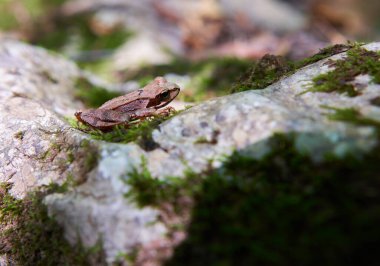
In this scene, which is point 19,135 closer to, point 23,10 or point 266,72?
point 266,72

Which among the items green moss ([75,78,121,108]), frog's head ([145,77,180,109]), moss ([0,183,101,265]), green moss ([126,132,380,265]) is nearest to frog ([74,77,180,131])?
frog's head ([145,77,180,109])

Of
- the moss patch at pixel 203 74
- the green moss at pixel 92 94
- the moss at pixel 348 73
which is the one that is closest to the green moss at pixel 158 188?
the moss at pixel 348 73

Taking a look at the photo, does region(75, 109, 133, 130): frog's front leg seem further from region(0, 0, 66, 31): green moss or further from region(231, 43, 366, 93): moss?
region(0, 0, 66, 31): green moss

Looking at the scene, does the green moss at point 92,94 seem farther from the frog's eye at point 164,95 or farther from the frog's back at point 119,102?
the frog's eye at point 164,95

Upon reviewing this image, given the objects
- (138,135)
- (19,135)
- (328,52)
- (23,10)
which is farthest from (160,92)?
(23,10)

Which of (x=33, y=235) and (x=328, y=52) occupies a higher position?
(x=328, y=52)

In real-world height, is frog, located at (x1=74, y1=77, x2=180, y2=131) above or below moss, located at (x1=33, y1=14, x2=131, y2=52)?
below

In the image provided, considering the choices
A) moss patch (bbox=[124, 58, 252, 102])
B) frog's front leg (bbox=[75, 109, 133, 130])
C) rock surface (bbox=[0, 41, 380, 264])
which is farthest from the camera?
moss patch (bbox=[124, 58, 252, 102])

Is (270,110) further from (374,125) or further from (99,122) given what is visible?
(99,122)
